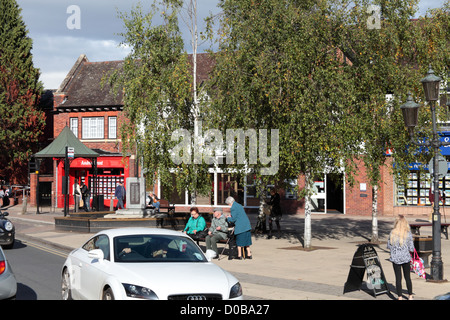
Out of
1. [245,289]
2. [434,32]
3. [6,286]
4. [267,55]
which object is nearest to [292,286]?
[245,289]

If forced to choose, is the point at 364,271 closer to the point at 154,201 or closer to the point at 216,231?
the point at 216,231

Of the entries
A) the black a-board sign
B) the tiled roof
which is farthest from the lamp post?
the tiled roof

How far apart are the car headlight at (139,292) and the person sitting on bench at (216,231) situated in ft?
28.3

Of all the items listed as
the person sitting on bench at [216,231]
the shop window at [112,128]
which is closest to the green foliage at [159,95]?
the person sitting on bench at [216,231]

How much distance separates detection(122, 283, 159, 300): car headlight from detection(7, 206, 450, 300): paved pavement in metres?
3.68

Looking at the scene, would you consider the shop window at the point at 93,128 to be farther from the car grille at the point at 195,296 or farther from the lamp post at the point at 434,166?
the car grille at the point at 195,296

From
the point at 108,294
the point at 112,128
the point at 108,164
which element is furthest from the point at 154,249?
the point at 112,128

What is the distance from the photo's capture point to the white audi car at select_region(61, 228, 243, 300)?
25.7 feet

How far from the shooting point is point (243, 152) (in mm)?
19953

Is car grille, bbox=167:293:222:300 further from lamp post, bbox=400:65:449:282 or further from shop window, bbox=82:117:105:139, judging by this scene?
shop window, bbox=82:117:105:139

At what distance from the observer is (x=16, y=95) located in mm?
45031

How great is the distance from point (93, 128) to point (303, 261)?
2965 centimetres

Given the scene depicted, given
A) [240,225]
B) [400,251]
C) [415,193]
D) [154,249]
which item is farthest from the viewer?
[415,193]

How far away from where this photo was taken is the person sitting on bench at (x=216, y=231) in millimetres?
16516
